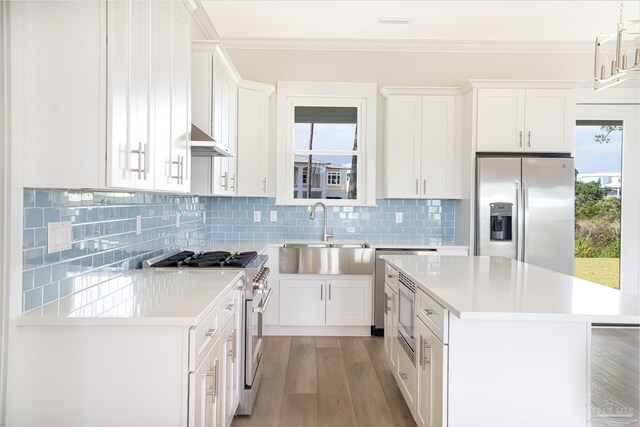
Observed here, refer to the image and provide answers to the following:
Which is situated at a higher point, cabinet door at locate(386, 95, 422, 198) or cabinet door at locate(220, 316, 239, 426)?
cabinet door at locate(386, 95, 422, 198)

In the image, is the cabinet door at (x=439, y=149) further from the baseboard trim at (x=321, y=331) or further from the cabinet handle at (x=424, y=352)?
the cabinet handle at (x=424, y=352)

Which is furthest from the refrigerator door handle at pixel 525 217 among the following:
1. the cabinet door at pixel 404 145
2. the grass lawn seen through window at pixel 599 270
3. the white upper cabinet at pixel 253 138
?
the white upper cabinet at pixel 253 138

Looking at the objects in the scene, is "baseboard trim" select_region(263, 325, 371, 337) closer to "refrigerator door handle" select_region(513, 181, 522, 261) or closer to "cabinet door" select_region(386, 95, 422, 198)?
"cabinet door" select_region(386, 95, 422, 198)

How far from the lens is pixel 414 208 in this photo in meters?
4.75

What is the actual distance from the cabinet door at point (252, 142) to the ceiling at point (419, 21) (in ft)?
2.27

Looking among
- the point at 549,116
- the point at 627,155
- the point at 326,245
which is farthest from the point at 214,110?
the point at 627,155

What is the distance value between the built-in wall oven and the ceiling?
253 cm

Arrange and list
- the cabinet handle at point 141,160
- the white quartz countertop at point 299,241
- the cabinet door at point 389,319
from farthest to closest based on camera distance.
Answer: the white quartz countertop at point 299,241 < the cabinet door at point 389,319 < the cabinet handle at point 141,160

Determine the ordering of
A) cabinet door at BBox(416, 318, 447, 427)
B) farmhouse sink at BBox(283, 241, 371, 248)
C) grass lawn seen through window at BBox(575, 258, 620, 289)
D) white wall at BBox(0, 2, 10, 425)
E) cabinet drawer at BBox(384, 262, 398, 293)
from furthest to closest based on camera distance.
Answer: grass lawn seen through window at BBox(575, 258, 620, 289)
farmhouse sink at BBox(283, 241, 371, 248)
cabinet drawer at BBox(384, 262, 398, 293)
cabinet door at BBox(416, 318, 447, 427)
white wall at BBox(0, 2, 10, 425)

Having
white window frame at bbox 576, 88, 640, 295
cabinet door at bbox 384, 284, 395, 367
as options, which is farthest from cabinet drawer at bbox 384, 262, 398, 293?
white window frame at bbox 576, 88, 640, 295

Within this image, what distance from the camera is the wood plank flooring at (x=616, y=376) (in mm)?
1887

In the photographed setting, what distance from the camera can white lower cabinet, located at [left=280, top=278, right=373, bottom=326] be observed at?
13.6 ft

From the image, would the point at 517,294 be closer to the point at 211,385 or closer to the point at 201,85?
the point at 211,385

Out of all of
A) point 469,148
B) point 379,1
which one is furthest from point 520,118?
point 379,1
